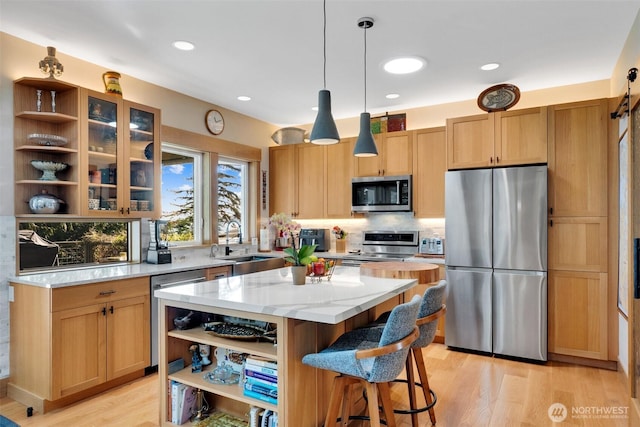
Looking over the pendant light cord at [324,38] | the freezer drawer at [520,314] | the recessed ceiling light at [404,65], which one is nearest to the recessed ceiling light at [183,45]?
the pendant light cord at [324,38]

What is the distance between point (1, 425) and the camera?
1.54 m

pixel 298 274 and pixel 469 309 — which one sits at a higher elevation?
pixel 298 274

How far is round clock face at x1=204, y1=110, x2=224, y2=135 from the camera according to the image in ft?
14.9

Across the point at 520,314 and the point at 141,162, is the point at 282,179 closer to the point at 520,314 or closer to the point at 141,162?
the point at 141,162

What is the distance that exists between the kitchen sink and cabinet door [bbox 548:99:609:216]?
2956mm

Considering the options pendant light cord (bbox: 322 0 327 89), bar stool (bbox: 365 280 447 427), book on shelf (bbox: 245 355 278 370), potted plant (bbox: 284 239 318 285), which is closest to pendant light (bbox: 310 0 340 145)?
pendant light cord (bbox: 322 0 327 89)

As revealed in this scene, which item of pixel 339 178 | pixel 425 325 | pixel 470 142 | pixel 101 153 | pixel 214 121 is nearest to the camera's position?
pixel 425 325

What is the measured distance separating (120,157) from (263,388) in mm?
2401

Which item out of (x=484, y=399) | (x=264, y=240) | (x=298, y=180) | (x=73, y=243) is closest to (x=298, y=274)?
(x=484, y=399)

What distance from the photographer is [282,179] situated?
545 centimetres

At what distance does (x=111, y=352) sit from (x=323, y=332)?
185cm

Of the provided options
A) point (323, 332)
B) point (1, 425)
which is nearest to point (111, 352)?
point (1, 425)

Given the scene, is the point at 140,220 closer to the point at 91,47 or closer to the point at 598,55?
the point at 91,47

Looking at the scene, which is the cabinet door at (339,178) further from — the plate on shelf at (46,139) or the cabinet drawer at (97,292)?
the plate on shelf at (46,139)
